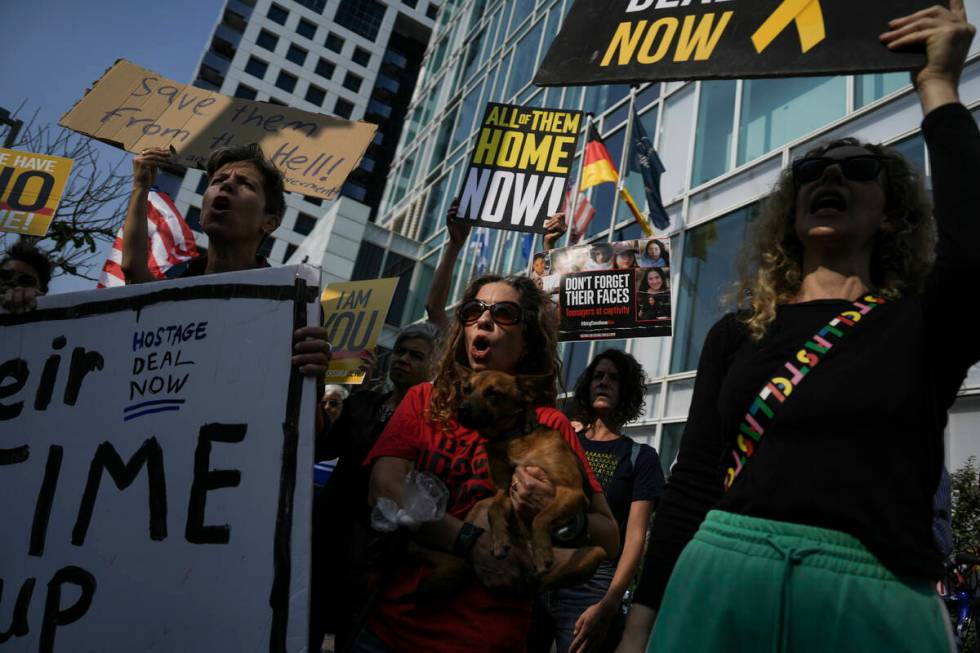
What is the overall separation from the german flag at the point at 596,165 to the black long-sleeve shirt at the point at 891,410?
8.95m

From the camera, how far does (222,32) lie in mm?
54844

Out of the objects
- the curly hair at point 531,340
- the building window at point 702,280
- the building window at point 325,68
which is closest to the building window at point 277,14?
the building window at point 325,68

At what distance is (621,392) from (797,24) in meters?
2.61

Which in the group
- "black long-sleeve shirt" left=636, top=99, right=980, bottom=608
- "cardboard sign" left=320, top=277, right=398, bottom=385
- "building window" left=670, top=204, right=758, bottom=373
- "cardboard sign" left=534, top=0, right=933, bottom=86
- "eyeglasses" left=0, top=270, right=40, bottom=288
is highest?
"building window" left=670, top=204, right=758, bottom=373

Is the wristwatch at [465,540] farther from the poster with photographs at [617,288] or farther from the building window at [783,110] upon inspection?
the building window at [783,110]

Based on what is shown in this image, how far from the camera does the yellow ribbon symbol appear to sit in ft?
5.34

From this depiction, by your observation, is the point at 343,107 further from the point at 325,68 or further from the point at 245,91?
the point at 245,91

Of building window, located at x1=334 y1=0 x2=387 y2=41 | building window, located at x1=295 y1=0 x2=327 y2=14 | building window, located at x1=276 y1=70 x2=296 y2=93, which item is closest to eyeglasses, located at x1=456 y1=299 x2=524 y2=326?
building window, located at x1=276 y1=70 x2=296 y2=93

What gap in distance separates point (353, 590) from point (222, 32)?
6200 centimetres

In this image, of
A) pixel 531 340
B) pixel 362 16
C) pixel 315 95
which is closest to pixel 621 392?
pixel 531 340

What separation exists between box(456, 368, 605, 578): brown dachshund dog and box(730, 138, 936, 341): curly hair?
2.08 feet

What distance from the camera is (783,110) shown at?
10.5 metres

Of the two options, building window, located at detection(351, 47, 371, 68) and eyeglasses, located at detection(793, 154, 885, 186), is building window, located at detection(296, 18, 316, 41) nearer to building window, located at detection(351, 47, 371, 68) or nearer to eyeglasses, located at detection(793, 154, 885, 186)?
building window, located at detection(351, 47, 371, 68)

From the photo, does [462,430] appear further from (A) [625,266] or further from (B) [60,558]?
(A) [625,266]
